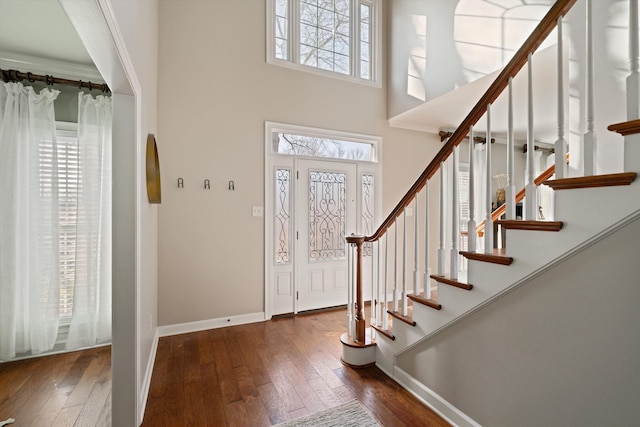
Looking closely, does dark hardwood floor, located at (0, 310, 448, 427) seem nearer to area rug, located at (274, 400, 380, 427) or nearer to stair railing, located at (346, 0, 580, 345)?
area rug, located at (274, 400, 380, 427)

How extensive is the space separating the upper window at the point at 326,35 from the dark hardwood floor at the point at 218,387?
10.8 ft

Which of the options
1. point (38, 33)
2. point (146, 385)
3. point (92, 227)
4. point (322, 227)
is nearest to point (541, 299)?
point (146, 385)

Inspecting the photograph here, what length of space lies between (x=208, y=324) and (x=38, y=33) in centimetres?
A: 300

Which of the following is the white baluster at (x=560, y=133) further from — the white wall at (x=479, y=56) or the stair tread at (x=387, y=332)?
the stair tread at (x=387, y=332)

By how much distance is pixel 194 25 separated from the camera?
10.3 ft

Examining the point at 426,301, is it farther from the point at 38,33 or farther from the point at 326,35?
the point at 326,35

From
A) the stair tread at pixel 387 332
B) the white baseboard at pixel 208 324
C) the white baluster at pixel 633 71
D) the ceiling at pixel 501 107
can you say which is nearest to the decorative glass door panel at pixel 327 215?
the white baseboard at pixel 208 324

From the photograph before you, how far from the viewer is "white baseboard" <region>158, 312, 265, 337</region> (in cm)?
302

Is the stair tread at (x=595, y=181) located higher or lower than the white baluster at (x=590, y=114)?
lower

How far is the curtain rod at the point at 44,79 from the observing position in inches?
93.8

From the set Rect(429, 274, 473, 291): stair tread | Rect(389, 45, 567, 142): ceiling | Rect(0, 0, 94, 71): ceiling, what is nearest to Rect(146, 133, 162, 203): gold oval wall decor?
Rect(0, 0, 94, 71): ceiling

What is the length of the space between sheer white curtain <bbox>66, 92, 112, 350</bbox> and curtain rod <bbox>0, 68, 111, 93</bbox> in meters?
0.09

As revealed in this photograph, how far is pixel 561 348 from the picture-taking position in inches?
48.7

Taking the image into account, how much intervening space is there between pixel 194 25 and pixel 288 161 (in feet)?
5.85
